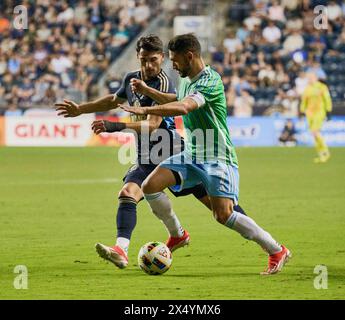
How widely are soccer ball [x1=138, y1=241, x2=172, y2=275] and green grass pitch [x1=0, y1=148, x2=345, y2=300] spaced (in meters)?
0.09

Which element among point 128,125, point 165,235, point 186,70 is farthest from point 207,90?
point 165,235

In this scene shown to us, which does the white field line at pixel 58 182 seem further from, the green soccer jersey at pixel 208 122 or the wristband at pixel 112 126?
the wristband at pixel 112 126

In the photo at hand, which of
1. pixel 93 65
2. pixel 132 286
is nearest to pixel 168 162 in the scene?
pixel 132 286

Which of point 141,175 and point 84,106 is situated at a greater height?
point 84,106

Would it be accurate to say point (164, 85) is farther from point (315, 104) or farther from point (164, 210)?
point (315, 104)

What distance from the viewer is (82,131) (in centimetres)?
2800

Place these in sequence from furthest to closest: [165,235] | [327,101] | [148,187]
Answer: [327,101] < [165,235] < [148,187]

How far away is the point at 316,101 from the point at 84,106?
15688 millimetres

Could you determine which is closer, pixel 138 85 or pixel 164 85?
pixel 138 85

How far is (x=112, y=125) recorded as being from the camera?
8.56 meters

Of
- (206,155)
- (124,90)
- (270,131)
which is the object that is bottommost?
(270,131)

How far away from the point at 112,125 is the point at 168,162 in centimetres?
78

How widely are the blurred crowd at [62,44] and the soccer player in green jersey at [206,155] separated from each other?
21785 millimetres

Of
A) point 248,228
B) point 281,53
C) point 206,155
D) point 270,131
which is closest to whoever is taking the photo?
point 248,228
